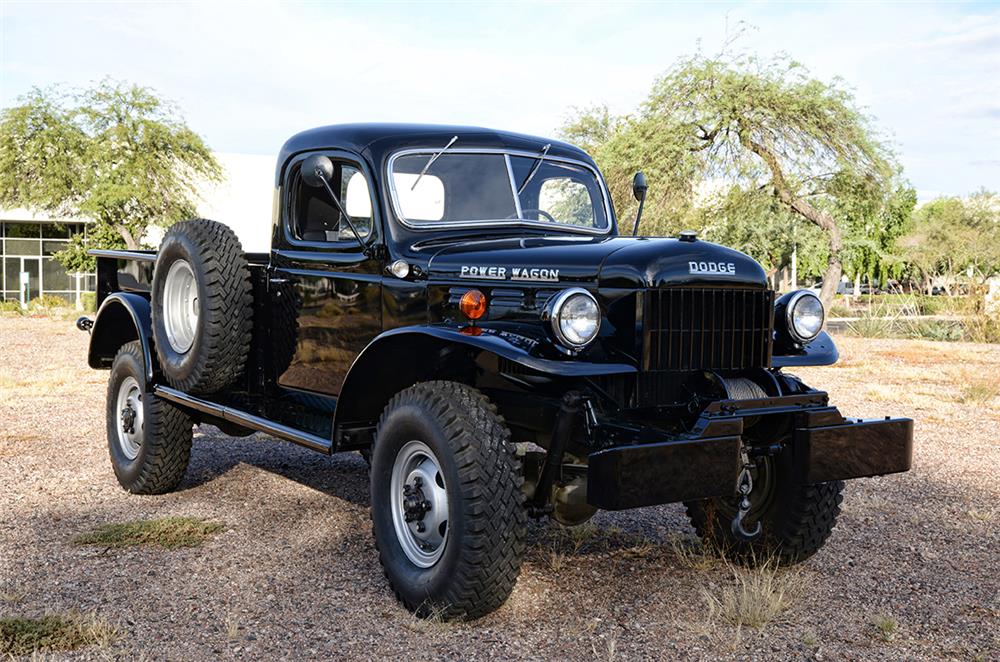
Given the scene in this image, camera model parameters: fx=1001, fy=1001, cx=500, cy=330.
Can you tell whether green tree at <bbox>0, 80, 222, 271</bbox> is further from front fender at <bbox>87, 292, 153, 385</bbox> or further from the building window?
front fender at <bbox>87, 292, 153, 385</bbox>

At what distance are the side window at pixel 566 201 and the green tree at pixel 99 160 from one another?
25.7 m

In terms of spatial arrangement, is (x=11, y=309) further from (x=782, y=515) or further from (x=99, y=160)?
(x=782, y=515)

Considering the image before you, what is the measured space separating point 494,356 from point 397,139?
4.58ft

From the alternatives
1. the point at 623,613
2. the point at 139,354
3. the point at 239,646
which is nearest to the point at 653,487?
the point at 623,613

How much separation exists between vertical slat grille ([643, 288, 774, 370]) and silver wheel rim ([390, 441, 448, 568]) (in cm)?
96

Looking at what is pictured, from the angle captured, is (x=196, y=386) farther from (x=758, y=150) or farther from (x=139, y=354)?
(x=758, y=150)

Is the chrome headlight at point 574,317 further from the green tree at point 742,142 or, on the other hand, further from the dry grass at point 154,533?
the green tree at point 742,142

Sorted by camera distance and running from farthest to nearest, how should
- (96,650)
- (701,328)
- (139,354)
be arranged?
(139,354) < (701,328) < (96,650)

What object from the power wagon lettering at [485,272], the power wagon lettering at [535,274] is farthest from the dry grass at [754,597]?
the power wagon lettering at [485,272]

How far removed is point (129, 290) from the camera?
20.9 feet

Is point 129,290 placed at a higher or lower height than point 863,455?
higher

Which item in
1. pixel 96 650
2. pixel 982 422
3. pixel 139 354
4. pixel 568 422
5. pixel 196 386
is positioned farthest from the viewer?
pixel 982 422

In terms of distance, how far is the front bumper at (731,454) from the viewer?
3502mm

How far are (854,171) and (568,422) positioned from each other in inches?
740
